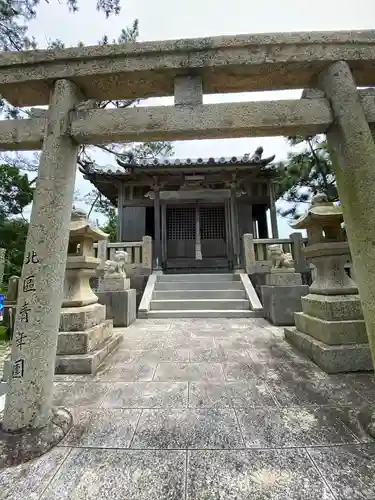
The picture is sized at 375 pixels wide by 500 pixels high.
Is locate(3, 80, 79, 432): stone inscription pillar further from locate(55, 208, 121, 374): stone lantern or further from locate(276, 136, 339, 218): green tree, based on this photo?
locate(276, 136, 339, 218): green tree

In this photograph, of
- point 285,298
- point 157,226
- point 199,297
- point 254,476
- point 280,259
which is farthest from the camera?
point 157,226

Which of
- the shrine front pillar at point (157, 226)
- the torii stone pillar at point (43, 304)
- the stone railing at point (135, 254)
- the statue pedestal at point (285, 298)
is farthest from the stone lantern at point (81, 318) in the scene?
the shrine front pillar at point (157, 226)

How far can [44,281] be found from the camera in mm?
2033

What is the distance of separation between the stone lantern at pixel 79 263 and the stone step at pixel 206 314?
2.98 m

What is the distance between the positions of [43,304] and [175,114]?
2.09 m

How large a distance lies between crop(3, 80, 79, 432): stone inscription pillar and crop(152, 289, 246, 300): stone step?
18.5ft

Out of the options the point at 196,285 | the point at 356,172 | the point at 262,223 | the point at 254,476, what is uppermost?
the point at 262,223

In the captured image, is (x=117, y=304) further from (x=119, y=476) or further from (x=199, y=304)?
(x=119, y=476)

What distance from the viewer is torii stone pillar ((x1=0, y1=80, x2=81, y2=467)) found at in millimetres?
1831

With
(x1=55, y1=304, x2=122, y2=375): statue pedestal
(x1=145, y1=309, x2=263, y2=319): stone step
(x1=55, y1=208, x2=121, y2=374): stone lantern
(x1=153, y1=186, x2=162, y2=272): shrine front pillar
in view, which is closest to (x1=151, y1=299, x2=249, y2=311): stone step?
(x1=145, y1=309, x2=263, y2=319): stone step

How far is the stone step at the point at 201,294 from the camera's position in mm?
7535

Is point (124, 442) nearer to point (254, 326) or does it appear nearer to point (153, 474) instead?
point (153, 474)

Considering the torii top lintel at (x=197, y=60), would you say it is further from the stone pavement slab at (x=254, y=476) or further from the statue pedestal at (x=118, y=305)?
the statue pedestal at (x=118, y=305)

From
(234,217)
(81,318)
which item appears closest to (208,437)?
(81,318)
